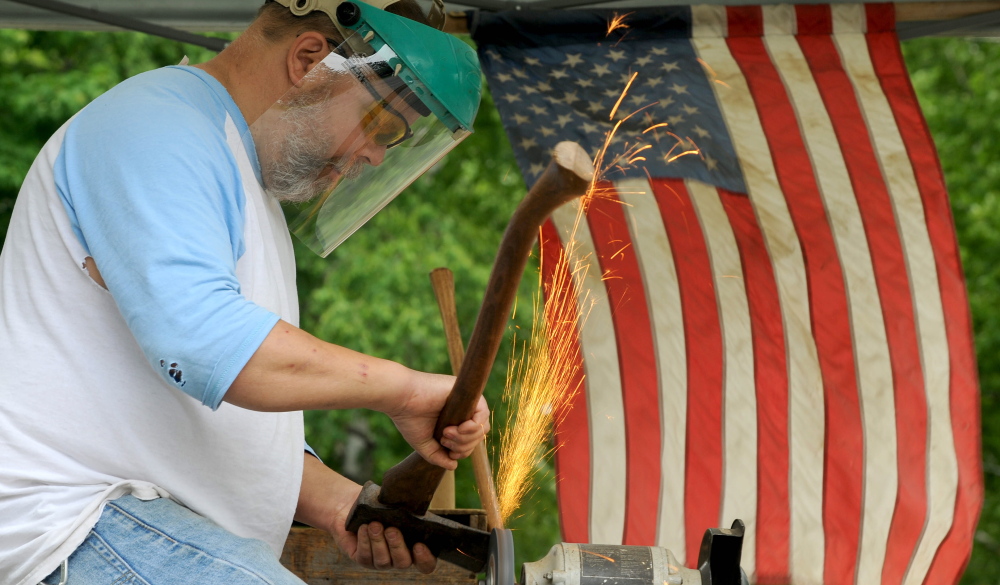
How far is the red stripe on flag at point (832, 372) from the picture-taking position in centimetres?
405

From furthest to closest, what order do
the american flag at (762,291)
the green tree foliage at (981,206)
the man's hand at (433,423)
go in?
the green tree foliage at (981,206) < the american flag at (762,291) < the man's hand at (433,423)

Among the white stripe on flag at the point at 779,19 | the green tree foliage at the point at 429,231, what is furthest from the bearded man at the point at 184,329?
the green tree foliage at the point at 429,231

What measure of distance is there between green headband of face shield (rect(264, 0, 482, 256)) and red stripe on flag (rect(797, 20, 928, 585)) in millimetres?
2477

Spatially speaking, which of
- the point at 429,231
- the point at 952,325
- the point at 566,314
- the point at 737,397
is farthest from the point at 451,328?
the point at 429,231

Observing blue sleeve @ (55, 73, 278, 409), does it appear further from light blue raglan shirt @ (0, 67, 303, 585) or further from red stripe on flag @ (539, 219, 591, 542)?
red stripe on flag @ (539, 219, 591, 542)

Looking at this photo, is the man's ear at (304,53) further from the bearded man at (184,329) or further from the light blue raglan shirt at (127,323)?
the light blue raglan shirt at (127,323)

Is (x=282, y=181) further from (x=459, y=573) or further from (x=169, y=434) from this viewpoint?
(x=459, y=573)

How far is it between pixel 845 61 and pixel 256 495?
3119mm

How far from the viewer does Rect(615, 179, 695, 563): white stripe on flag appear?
4.17m

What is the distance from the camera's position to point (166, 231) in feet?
4.47

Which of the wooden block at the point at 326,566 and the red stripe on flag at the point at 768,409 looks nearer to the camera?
the wooden block at the point at 326,566

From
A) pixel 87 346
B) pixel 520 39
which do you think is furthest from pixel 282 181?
pixel 520 39

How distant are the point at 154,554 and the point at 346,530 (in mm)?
711

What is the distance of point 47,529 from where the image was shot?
1.46 m
